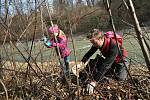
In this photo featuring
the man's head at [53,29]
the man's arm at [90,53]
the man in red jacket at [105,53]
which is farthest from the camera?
the man's arm at [90,53]

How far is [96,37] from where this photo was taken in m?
4.01

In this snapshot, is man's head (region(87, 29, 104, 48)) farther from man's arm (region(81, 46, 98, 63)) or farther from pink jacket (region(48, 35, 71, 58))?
pink jacket (region(48, 35, 71, 58))

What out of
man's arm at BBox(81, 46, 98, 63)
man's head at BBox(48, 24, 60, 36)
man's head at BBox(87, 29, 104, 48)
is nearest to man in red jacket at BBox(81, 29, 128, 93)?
man's head at BBox(87, 29, 104, 48)

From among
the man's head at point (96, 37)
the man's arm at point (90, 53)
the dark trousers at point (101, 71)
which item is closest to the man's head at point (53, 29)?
the man's head at point (96, 37)

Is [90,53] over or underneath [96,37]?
underneath

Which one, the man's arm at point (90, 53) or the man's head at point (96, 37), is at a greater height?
the man's head at point (96, 37)

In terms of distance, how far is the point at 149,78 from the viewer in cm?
375

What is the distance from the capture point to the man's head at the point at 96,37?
13.1ft

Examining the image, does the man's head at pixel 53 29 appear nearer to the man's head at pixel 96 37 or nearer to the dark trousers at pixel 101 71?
the man's head at pixel 96 37

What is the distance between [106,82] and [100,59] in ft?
1.13

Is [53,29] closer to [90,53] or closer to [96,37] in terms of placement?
[96,37]

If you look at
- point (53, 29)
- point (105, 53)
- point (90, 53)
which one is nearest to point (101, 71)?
point (105, 53)

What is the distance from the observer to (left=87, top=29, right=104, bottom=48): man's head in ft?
13.1

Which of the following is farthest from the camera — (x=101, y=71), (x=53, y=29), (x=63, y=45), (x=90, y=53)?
(x=63, y=45)
